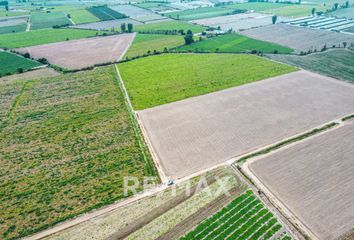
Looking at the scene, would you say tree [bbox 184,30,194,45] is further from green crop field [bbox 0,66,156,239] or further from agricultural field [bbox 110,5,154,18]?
agricultural field [bbox 110,5,154,18]

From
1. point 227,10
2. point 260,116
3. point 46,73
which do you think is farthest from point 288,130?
point 227,10

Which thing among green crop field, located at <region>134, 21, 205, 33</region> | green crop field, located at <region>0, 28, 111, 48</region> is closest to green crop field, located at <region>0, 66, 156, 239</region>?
green crop field, located at <region>0, 28, 111, 48</region>

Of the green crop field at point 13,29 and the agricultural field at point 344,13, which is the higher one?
the agricultural field at point 344,13

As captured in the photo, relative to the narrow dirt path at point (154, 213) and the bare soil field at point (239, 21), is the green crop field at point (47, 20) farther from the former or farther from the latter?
the narrow dirt path at point (154, 213)

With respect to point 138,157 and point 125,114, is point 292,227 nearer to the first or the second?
point 138,157

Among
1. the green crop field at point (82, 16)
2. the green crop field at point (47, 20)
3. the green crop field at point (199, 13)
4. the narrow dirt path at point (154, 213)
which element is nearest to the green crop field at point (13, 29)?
the green crop field at point (47, 20)

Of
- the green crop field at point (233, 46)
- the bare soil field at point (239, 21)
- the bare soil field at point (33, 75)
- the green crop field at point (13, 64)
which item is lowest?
the bare soil field at point (33, 75)

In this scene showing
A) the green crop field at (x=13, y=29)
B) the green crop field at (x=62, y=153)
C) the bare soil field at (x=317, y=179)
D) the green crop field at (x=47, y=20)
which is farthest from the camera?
the green crop field at (x=47, y=20)
